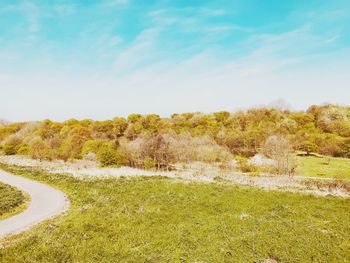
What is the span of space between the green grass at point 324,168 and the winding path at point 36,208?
35.9 meters

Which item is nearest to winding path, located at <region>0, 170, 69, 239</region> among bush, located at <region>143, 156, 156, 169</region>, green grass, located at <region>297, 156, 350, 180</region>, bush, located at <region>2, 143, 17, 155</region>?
bush, located at <region>143, 156, 156, 169</region>

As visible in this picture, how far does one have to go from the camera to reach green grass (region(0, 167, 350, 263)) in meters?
9.55

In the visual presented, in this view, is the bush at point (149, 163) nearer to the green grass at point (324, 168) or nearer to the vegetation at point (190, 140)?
the vegetation at point (190, 140)

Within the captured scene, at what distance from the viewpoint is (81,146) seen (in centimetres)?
5056

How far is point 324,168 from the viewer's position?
45.3 m

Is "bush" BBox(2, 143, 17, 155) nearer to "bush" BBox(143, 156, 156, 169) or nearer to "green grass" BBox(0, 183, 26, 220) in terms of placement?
"bush" BBox(143, 156, 156, 169)

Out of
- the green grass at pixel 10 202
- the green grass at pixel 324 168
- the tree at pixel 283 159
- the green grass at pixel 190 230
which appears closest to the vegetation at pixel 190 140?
the tree at pixel 283 159

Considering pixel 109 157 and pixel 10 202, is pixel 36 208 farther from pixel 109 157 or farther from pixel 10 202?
pixel 109 157

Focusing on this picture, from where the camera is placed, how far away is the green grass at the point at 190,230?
955 centimetres

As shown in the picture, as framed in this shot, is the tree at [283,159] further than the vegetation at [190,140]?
No

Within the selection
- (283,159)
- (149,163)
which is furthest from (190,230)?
(283,159)

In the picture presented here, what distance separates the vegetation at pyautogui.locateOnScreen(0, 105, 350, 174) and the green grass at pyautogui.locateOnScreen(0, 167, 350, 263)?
2288 centimetres

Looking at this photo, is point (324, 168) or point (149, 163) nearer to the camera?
point (149, 163)

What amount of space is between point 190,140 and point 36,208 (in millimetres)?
36985
